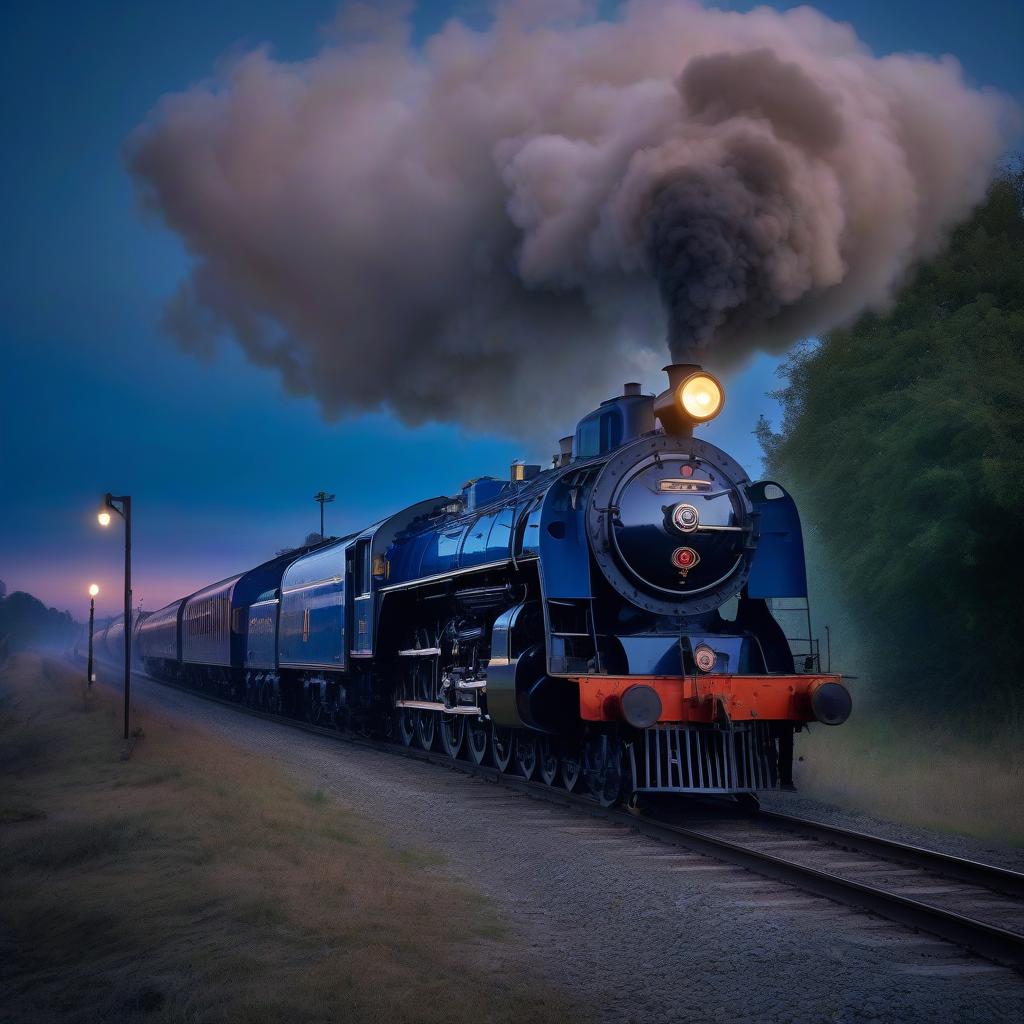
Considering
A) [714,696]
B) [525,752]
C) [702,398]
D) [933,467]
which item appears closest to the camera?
[714,696]

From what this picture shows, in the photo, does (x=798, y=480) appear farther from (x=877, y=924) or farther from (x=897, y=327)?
(x=877, y=924)

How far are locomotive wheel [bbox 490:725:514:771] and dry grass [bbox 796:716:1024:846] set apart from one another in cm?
319

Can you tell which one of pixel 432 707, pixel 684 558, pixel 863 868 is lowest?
pixel 863 868

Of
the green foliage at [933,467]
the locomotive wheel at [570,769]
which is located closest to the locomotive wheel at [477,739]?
the locomotive wheel at [570,769]

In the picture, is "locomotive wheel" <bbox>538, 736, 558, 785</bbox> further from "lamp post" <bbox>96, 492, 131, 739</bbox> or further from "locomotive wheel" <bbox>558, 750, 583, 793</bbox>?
"lamp post" <bbox>96, 492, 131, 739</bbox>

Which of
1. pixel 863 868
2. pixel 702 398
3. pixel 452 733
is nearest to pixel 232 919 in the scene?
pixel 863 868

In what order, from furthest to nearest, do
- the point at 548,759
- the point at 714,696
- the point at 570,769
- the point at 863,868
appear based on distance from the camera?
1. the point at 548,759
2. the point at 570,769
3. the point at 714,696
4. the point at 863,868

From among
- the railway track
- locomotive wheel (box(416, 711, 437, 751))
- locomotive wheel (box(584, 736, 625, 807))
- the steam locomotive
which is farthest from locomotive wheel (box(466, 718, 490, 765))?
locomotive wheel (box(584, 736, 625, 807))

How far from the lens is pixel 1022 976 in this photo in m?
4.77

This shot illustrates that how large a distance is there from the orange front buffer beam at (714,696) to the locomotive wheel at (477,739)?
4.10 m

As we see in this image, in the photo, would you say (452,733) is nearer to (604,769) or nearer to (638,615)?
(604,769)

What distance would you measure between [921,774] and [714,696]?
13.8 ft

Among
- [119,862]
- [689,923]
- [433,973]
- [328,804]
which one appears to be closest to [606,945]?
[689,923]

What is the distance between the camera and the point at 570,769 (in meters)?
10.4
